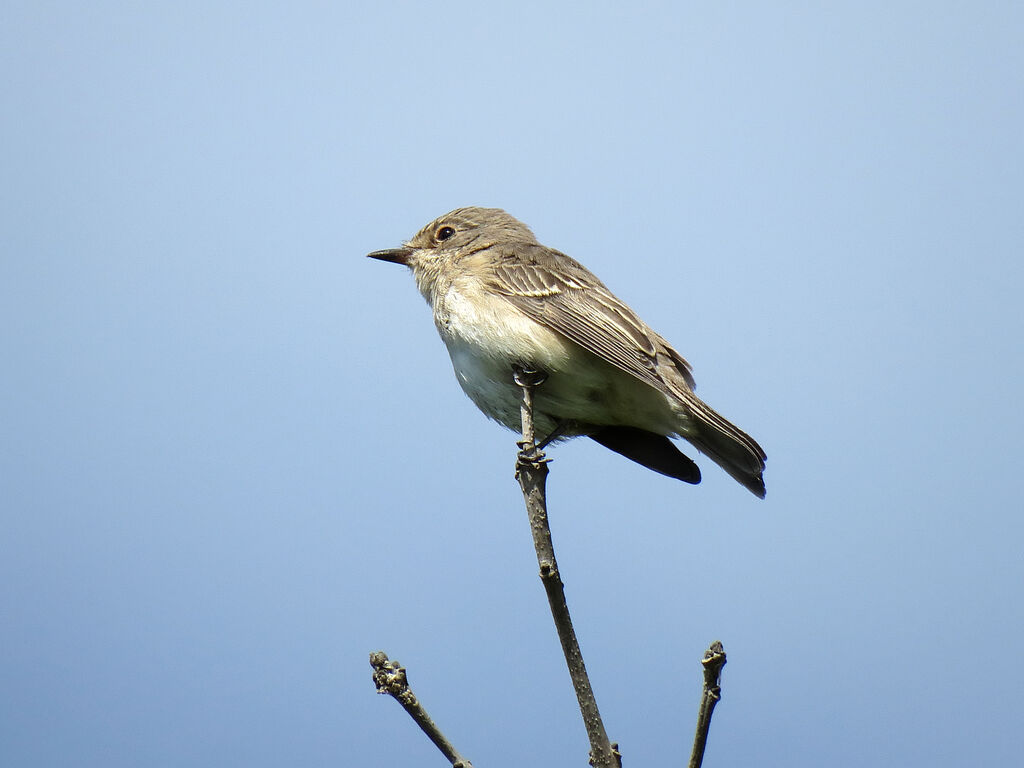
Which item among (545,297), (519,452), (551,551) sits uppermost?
(545,297)

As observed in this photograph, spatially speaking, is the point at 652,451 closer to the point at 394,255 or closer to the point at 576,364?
the point at 576,364

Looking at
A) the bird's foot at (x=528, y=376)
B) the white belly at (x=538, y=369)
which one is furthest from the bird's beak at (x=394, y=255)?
the bird's foot at (x=528, y=376)

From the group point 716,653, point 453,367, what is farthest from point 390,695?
point 453,367

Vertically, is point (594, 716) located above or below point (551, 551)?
below

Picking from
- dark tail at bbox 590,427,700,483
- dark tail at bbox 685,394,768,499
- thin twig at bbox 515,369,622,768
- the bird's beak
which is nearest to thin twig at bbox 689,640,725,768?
thin twig at bbox 515,369,622,768

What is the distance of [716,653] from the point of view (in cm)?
272

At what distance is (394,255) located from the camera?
6.79m

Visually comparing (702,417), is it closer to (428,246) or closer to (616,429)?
(616,429)

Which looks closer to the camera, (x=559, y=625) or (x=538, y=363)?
(x=559, y=625)

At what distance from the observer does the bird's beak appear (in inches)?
267

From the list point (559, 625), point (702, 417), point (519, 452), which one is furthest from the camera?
point (702, 417)

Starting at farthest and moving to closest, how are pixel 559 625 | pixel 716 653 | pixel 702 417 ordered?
pixel 702 417, pixel 559 625, pixel 716 653

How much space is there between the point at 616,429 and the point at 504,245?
5.00ft

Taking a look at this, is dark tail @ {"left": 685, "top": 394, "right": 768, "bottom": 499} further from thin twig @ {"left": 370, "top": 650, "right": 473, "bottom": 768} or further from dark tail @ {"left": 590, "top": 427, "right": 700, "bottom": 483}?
thin twig @ {"left": 370, "top": 650, "right": 473, "bottom": 768}
